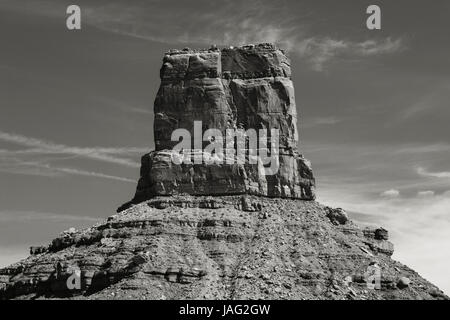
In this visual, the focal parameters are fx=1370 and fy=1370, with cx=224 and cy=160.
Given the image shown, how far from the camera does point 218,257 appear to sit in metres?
163

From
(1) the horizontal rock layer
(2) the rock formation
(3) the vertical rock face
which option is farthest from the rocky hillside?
(3) the vertical rock face

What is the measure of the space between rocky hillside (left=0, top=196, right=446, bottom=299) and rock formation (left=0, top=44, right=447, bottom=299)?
168mm

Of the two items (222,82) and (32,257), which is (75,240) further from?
(222,82)

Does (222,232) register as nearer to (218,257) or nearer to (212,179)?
(218,257)

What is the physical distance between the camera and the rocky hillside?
514 feet

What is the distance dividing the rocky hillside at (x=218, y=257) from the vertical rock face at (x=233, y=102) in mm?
4583

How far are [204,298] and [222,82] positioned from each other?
36.9 metres

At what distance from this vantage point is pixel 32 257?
175 m

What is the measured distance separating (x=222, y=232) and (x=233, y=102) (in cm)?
2120

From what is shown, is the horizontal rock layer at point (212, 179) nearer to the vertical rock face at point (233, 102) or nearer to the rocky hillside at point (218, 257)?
the vertical rock face at point (233, 102)

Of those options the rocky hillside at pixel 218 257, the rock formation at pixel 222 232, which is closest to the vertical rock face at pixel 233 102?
the rock formation at pixel 222 232

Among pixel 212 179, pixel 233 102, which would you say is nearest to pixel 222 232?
pixel 212 179

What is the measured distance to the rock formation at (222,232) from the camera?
518 ft
